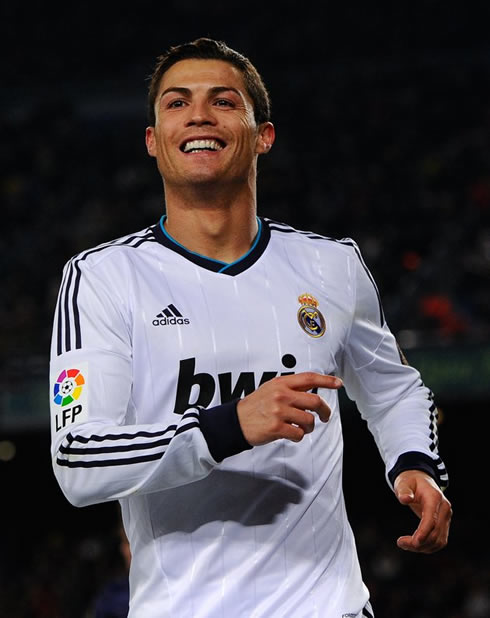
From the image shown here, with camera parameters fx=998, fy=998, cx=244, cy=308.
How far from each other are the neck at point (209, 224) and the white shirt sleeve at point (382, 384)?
0.39 meters

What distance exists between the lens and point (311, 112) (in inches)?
631

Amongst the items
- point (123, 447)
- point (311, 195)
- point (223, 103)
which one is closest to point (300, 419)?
point (123, 447)

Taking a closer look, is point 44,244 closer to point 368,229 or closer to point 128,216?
point 128,216

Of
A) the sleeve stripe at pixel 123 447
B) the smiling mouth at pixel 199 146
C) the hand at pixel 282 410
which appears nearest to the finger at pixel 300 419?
the hand at pixel 282 410

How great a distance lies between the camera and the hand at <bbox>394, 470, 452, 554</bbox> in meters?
2.42

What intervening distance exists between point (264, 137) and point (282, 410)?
3.94 feet

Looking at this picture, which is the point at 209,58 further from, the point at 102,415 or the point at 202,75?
the point at 102,415

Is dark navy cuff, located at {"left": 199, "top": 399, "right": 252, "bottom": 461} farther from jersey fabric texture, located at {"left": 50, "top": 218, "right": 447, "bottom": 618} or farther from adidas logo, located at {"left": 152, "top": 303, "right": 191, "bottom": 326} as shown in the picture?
adidas logo, located at {"left": 152, "top": 303, "right": 191, "bottom": 326}

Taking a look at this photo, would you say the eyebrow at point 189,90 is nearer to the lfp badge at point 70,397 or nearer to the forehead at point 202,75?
the forehead at point 202,75

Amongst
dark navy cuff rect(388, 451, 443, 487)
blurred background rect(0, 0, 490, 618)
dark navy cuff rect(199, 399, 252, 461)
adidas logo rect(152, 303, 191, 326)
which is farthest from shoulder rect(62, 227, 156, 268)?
blurred background rect(0, 0, 490, 618)

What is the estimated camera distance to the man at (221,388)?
7.50 ft

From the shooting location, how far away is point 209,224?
2859 mm

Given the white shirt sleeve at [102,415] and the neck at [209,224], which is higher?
the neck at [209,224]

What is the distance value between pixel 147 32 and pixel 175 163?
16947 mm
